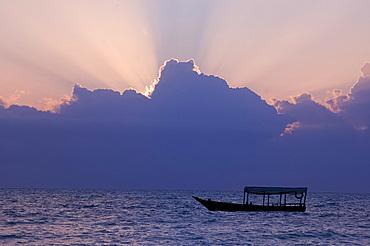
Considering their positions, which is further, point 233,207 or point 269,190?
point 233,207

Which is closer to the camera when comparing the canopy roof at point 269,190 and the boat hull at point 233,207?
the canopy roof at point 269,190

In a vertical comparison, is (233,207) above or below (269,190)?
below

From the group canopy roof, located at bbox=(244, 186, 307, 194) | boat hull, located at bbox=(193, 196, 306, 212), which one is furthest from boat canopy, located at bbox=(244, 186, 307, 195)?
boat hull, located at bbox=(193, 196, 306, 212)

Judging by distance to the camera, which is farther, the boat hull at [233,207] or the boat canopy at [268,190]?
the boat hull at [233,207]

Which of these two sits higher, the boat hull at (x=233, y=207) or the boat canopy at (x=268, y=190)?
the boat canopy at (x=268, y=190)

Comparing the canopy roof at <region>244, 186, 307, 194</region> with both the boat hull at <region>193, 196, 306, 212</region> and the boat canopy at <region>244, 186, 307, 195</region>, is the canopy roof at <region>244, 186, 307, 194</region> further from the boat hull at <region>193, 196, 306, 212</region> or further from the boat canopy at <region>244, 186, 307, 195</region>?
the boat hull at <region>193, 196, 306, 212</region>

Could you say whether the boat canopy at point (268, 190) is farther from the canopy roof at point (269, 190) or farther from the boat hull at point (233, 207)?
the boat hull at point (233, 207)

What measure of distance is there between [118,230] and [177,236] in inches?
323

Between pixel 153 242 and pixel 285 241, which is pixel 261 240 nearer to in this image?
pixel 285 241

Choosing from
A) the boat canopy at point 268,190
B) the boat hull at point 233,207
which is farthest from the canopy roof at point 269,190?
the boat hull at point 233,207

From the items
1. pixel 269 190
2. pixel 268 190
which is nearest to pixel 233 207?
pixel 268 190

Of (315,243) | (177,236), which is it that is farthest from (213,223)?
(315,243)

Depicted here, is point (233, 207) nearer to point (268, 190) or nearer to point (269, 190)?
point (268, 190)

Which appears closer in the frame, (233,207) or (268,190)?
(268,190)
